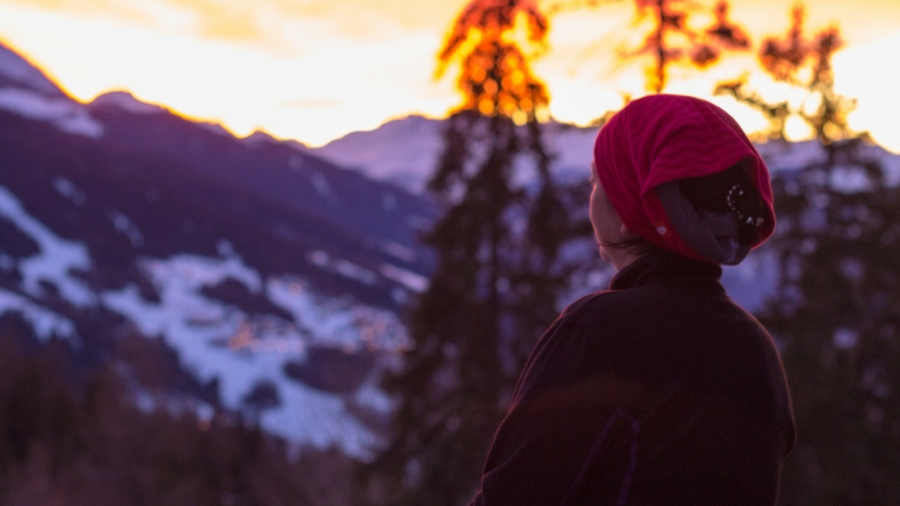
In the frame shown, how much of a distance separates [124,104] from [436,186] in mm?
190270

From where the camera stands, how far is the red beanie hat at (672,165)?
1552 mm

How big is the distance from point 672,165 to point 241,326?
11621cm

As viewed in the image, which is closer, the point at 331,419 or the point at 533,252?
the point at 533,252

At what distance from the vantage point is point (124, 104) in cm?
18525

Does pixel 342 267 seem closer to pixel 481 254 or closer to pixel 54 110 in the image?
pixel 54 110

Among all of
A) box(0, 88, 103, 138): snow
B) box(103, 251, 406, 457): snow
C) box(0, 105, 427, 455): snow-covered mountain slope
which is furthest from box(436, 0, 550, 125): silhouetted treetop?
box(0, 88, 103, 138): snow

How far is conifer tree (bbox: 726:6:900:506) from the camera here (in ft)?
39.6

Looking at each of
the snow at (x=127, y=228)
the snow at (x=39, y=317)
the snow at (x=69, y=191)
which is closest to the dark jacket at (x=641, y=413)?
the snow at (x=39, y=317)

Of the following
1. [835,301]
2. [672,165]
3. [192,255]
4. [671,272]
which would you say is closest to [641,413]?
[671,272]

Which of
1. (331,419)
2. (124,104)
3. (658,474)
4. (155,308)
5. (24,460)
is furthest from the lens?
(124,104)

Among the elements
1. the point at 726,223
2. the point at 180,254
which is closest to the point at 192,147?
the point at 180,254

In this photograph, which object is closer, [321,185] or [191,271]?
[191,271]

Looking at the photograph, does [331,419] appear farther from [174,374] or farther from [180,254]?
[180,254]

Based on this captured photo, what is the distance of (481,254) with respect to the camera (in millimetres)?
12930
